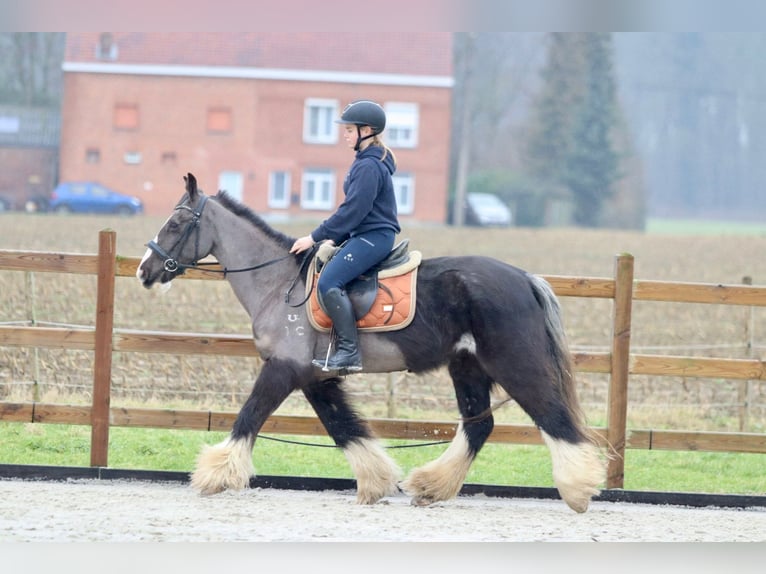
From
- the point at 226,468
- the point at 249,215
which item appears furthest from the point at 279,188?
Answer: the point at 226,468

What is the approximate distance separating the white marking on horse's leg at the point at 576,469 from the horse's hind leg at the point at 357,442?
1.11 meters

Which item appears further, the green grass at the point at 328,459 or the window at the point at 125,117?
the window at the point at 125,117

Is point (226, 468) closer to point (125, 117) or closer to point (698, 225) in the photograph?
point (125, 117)

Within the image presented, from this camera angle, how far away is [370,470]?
23.1 ft

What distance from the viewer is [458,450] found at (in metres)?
7.12

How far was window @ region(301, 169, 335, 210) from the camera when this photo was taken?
54.0m

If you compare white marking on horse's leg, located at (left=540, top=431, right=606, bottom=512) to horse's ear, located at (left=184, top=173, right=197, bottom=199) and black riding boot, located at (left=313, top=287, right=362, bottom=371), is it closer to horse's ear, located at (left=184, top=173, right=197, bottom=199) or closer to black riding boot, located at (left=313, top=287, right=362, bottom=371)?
black riding boot, located at (left=313, top=287, right=362, bottom=371)

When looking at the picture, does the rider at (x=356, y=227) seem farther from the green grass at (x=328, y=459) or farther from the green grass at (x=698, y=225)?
the green grass at (x=698, y=225)

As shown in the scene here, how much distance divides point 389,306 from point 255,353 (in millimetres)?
1264

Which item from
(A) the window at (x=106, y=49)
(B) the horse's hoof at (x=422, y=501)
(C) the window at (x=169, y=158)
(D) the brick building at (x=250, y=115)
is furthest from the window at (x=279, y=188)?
(B) the horse's hoof at (x=422, y=501)

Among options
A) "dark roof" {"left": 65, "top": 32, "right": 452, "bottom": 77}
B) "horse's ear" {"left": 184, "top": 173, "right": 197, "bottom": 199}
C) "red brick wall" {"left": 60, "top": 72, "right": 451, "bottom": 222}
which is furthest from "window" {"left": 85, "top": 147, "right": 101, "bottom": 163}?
"horse's ear" {"left": 184, "top": 173, "right": 197, "bottom": 199}

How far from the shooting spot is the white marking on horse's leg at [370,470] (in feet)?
23.1

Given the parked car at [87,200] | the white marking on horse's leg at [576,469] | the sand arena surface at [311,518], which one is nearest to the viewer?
the sand arena surface at [311,518]

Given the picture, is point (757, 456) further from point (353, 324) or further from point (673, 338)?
point (673, 338)
